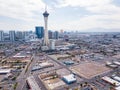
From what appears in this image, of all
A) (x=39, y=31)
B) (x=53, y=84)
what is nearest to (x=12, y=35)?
(x=39, y=31)

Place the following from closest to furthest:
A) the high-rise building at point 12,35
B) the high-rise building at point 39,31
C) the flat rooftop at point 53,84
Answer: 1. the flat rooftop at point 53,84
2. the high-rise building at point 12,35
3. the high-rise building at point 39,31

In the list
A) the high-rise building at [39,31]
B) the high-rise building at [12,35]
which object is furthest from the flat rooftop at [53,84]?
the high-rise building at [39,31]

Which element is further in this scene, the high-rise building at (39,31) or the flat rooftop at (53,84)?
the high-rise building at (39,31)

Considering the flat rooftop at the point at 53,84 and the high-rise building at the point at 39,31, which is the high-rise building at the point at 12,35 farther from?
the flat rooftop at the point at 53,84

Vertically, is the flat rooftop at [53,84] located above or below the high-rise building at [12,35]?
below

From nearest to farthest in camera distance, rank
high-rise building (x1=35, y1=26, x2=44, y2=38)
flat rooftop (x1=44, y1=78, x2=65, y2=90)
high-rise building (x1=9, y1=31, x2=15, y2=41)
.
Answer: flat rooftop (x1=44, y1=78, x2=65, y2=90) → high-rise building (x1=9, y1=31, x2=15, y2=41) → high-rise building (x1=35, y1=26, x2=44, y2=38)

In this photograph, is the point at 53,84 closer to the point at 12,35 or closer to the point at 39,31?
the point at 12,35

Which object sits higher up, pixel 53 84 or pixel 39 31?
pixel 39 31

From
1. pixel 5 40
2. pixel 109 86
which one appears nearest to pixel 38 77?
pixel 109 86

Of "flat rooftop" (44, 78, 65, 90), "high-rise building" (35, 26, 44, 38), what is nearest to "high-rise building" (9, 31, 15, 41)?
"high-rise building" (35, 26, 44, 38)

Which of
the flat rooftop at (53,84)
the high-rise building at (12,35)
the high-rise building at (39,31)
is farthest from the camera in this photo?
the high-rise building at (39,31)

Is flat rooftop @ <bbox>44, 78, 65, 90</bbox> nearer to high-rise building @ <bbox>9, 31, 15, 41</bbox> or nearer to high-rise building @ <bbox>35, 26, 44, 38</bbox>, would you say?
high-rise building @ <bbox>9, 31, 15, 41</bbox>
